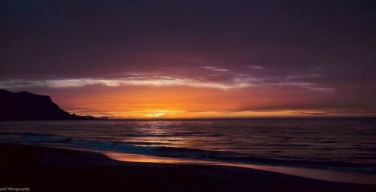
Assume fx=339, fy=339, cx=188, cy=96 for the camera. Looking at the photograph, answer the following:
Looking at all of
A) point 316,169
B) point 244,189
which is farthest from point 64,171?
point 316,169

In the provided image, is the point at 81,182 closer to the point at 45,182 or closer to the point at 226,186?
the point at 45,182

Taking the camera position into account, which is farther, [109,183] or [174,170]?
[174,170]

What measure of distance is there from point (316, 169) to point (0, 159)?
18.9 m

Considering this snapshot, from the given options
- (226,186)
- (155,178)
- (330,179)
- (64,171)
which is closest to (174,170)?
(155,178)

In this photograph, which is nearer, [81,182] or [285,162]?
[81,182]

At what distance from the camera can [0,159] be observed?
64.2 ft

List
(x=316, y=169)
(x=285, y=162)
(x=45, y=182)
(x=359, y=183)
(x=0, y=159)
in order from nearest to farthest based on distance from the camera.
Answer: (x=45, y=182) < (x=359, y=183) < (x=0, y=159) < (x=316, y=169) < (x=285, y=162)

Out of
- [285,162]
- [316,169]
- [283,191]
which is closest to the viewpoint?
[283,191]

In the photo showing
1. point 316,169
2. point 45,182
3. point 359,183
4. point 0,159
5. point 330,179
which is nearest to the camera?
point 45,182

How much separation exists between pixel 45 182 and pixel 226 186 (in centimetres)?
677

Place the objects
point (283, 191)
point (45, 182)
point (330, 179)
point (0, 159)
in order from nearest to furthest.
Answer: point (45, 182)
point (283, 191)
point (330, 179)
point (0, 159)

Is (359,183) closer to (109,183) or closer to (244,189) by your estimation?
(244,189)

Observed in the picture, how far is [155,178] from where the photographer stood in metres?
14.3

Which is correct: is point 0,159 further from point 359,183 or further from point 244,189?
point 359,183
